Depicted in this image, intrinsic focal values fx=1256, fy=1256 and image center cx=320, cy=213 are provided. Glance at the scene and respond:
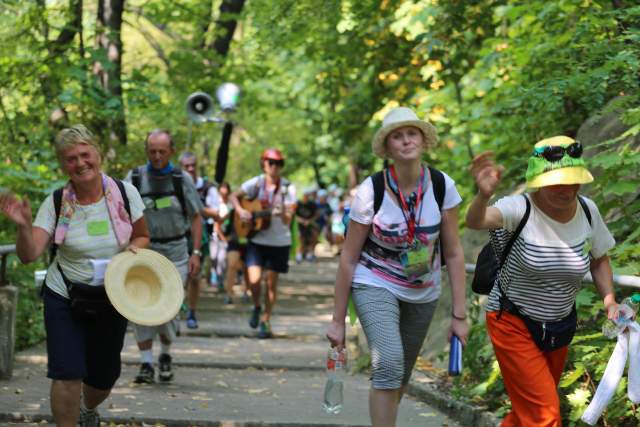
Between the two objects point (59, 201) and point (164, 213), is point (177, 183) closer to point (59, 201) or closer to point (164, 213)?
point (164, 213)

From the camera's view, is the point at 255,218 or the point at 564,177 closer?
the point at 564,177

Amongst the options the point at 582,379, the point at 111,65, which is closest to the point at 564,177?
the point at 582,379

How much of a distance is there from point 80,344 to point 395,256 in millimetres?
1731

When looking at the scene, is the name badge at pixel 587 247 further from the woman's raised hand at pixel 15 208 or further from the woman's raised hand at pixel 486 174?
the woman's raised hand at pixel 15 208

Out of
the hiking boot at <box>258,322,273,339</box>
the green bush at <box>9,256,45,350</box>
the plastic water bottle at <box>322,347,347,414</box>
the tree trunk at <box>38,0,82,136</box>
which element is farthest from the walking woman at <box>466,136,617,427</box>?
the tree trunk at <box>38,0,82,136</box>

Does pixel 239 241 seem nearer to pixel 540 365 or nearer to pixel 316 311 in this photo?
pixel 316 311

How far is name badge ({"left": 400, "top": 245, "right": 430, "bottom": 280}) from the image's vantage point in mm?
6340

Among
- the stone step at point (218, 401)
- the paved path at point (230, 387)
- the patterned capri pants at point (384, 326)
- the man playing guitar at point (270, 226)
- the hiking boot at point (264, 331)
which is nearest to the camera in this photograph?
the patterned capri pants at point (384, 326)

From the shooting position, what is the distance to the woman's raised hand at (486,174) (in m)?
5.55

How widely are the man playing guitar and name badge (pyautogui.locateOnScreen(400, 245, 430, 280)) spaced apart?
26.4 feet

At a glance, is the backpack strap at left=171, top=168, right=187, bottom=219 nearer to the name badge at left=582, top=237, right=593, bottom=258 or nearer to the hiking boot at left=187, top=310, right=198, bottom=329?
the hiking boot at left=187, top=310, right=198, bottom=329

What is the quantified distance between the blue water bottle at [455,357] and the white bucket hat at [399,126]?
105cm

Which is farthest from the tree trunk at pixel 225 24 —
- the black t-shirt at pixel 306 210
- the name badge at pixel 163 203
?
the black t-shirt at pixel 306 210

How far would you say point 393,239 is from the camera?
249 inches
